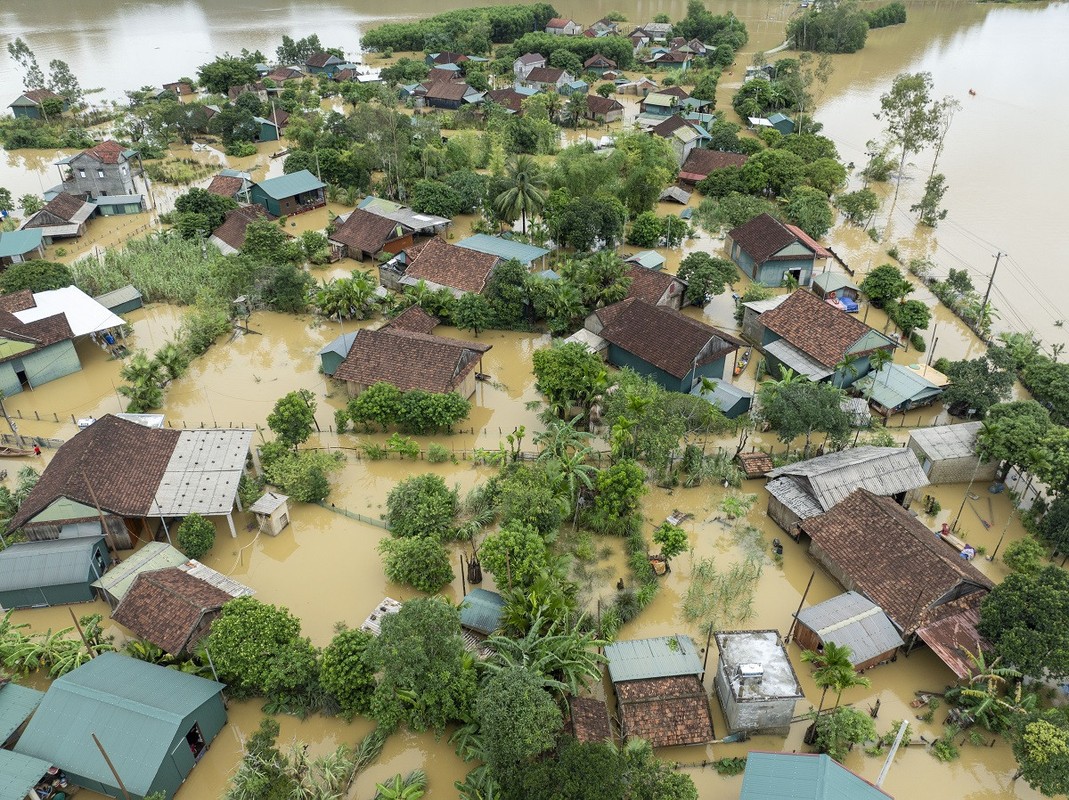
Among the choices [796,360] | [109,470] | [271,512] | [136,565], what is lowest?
[271,512]

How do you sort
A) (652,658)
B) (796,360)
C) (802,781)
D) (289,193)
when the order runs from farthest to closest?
(289,193)
(796,360)
(652,658)
(802,781)

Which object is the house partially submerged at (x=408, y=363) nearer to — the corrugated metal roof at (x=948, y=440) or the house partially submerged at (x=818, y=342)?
the house partially submerged at (x=818, y=342)

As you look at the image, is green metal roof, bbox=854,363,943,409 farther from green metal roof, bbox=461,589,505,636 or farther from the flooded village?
green metal roof, bbox=461,589,505,636

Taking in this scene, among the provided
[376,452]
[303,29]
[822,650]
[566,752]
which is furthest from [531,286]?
[303,29]

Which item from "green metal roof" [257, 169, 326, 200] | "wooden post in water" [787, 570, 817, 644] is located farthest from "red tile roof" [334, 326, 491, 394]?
"green metal roof" [257, 169, 326, 200]

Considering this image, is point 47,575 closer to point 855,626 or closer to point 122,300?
point 122,300

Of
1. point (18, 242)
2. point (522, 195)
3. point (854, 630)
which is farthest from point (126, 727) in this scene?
point (18, 242)
